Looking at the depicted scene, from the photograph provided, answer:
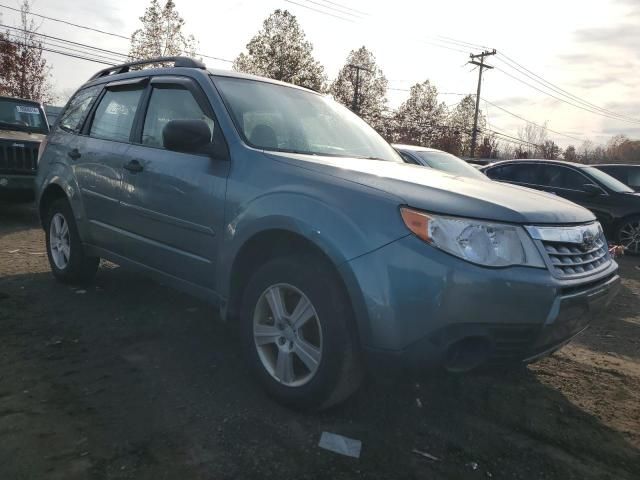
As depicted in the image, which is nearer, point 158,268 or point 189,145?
point 189,145

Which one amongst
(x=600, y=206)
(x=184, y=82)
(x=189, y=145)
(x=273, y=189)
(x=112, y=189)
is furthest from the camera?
(x=600, y=206)

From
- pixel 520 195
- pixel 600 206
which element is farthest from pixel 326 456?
pixel 600 206

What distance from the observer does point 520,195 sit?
9.21ft

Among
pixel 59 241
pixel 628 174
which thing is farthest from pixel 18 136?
pixel 628 174

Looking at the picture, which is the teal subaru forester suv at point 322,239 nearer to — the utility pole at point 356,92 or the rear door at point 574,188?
the rear door at point 574,188

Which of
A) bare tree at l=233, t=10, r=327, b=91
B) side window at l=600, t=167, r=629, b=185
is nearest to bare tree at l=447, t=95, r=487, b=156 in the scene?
bare tree at l=233, t=10, r=327, b=91

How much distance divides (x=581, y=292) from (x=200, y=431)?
77.3 inches

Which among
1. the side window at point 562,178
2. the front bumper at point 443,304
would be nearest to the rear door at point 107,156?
the front bumper at point 443,304

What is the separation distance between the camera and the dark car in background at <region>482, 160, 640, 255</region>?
9086 millimetres

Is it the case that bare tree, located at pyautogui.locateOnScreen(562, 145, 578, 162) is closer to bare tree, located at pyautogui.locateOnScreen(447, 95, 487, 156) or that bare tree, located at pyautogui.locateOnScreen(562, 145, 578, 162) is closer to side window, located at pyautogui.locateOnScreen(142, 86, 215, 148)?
bare tree, located at pyautogui.locateOnScreen(447, 95, 487, 156)

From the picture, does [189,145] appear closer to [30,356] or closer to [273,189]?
[273,189]

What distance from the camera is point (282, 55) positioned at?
37.4m

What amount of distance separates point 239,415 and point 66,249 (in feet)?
9.92

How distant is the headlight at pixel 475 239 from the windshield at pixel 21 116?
9.19 metres
